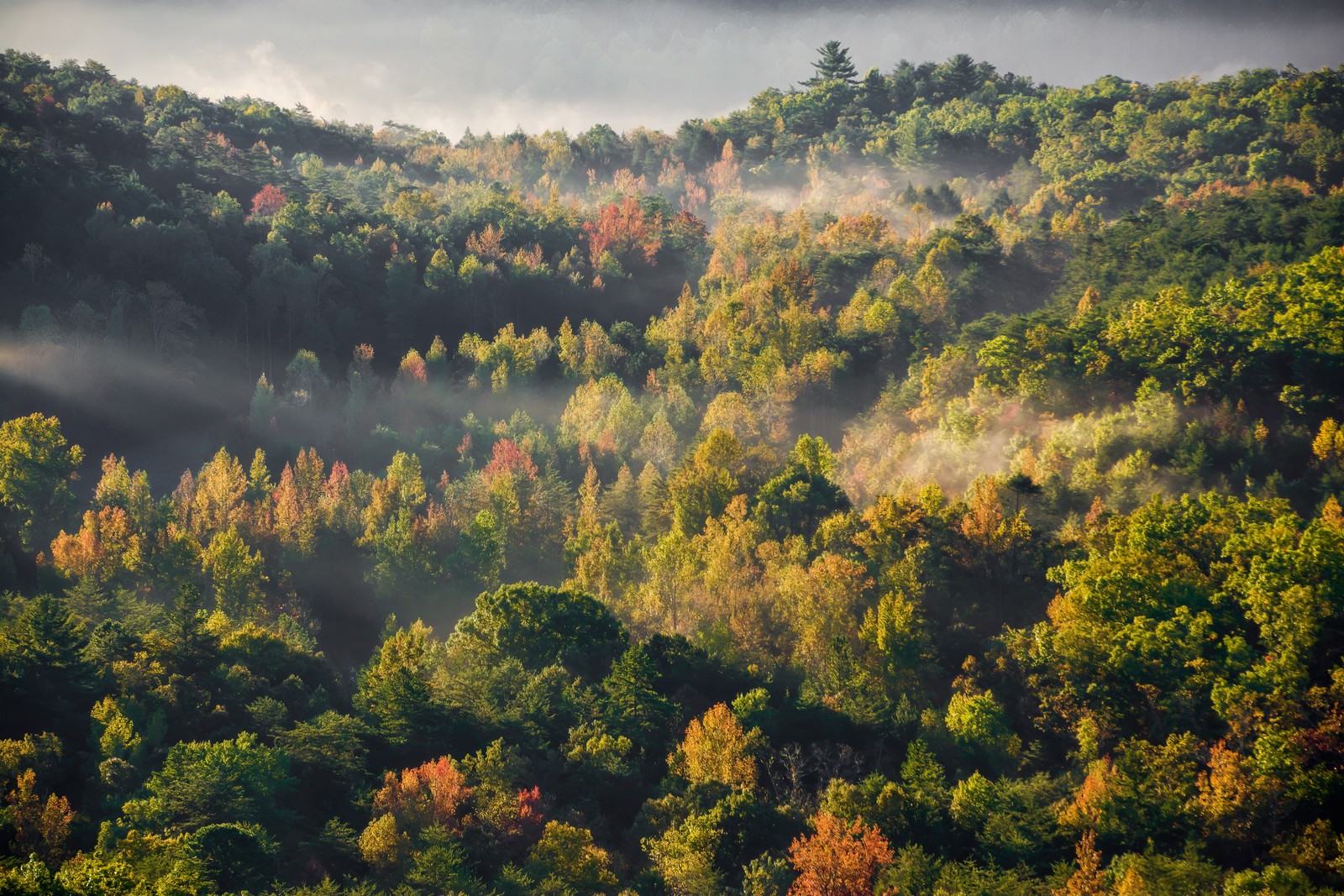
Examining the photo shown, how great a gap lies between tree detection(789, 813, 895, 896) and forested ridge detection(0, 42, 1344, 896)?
0.64 feet

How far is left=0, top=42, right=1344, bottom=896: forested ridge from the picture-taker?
49.4 meters

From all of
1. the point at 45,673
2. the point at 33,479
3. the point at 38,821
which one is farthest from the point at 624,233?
the point at 38,821

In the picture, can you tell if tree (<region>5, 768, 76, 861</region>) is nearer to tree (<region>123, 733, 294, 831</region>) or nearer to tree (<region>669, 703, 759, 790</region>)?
tree (<region>123, 733, 294, 831</region>)

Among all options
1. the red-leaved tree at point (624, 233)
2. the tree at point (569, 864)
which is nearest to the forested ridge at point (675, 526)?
the tree at point (569, 864)

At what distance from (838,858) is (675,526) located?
119 ft

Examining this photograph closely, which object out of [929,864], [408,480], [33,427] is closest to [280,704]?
[929,864]

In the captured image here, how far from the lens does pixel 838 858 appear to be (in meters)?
47.2

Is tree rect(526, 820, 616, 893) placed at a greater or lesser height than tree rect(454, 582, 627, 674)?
lesser

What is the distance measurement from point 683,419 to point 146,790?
58.7 m

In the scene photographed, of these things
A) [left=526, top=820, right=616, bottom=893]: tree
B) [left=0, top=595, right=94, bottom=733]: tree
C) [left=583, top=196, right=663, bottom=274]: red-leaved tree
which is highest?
[left=583, top=196, right=663, bottom=274]: red-leaved tree

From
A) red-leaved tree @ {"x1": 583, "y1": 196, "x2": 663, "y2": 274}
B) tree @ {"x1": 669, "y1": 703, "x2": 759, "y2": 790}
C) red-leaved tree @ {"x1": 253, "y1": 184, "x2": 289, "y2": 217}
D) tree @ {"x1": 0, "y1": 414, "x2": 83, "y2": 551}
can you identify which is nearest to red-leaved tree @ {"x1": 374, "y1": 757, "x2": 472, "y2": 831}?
tree @ {"x1": 669, "y1": 703, "x2": 759, "y2": 790}

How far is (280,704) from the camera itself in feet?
189

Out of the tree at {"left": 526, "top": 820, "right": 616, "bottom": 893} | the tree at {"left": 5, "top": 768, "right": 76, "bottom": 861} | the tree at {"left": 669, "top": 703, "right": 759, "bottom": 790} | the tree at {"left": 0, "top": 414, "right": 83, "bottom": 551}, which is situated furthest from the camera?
the tree at {"left": 0, "top": 414, "right": 83, "bottom": 551}

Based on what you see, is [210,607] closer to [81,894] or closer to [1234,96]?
[81,894]
